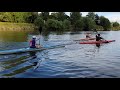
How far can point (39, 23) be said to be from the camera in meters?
33.9

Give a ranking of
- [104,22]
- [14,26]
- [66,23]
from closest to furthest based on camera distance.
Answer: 1. [14,26]
2. [104,22]
3. [66,23]

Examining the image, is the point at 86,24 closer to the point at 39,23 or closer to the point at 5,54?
the point at 39,23

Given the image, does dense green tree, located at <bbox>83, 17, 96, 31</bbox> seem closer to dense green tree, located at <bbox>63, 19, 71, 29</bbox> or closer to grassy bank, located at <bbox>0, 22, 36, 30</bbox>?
dense green tree, located at <bbox>63, 19, 71, 29</bbox>

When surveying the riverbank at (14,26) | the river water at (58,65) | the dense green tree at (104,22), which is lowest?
the river water at (58,65)

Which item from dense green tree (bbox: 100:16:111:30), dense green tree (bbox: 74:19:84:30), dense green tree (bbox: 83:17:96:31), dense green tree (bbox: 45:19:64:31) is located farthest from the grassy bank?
dense green tree (bbox: 100:16:111:30)

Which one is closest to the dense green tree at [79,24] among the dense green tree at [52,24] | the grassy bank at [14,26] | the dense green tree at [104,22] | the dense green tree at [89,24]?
the dense green tree at [89,24]

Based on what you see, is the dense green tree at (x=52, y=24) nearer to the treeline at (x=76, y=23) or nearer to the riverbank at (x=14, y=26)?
the treeline at (x=76, y=23)

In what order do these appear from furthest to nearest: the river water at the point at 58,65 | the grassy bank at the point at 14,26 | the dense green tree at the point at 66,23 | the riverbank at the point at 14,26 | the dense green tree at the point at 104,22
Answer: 1. the dense green tree at the point at 66,23
2. the dense green tree at the point at 104,22
3. the riverbank at the point at 14,26
4. the grassy bank at the point at 14,26
5. the river water at the point at 58,65

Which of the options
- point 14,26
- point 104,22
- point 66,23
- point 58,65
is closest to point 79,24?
point 66,23

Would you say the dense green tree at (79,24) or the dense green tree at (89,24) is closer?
the dense green tree at (89,24)

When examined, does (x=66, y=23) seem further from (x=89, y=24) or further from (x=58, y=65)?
(x=58, y=65)
